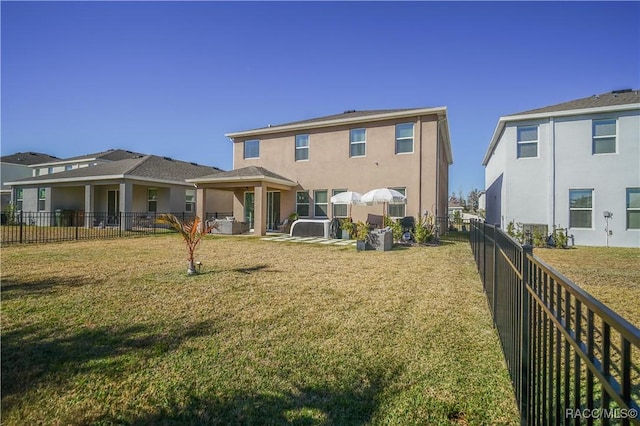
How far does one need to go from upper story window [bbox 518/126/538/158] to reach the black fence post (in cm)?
1533

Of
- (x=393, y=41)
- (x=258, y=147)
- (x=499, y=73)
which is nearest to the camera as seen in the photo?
(x=393, y=41)

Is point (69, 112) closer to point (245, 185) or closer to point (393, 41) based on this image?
point (245, 185)

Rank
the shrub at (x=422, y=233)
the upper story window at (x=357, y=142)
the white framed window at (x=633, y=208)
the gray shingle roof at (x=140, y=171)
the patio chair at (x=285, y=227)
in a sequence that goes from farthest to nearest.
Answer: the gray shingle roof at (x=140, y=171)
the patio chair at (x=285, y=227)
the upper story window at (x=357, y=142)
the white framed window at (x=633, y=208)
the shrub at (x=422, y=233)

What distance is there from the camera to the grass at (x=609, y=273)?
5020 millimetres

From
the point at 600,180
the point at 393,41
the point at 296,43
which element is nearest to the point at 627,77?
the point at 600,180

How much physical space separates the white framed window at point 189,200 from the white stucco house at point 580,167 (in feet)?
70.8

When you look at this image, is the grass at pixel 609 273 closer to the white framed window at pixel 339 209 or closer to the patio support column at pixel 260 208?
the white framed window at pixel 339 209

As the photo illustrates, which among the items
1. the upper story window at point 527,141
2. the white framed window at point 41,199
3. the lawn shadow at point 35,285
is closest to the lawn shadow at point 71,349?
the lawn shadow at point 35,285

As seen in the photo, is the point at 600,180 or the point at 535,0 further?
the point at 600,180

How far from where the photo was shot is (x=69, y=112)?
15125 millimetres

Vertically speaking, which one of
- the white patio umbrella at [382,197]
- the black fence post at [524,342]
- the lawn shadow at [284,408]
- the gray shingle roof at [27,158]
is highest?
the gray shingle roof at [27,158]

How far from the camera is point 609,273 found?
748cm

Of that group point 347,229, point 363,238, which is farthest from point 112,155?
point 363,238

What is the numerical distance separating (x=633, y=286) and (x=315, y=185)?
44.7ft
